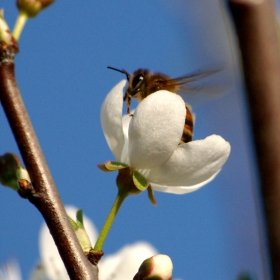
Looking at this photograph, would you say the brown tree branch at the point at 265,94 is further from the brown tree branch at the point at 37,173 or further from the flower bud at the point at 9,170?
the flower bud at the point at 9,170

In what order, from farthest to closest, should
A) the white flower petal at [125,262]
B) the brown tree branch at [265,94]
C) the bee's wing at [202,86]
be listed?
the white flower petal at [125,262] → the bee's wing at [202,86] → the brown tree branch at [265,94]

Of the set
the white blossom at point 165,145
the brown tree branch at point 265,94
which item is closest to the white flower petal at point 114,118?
the white blossom at point 165,145

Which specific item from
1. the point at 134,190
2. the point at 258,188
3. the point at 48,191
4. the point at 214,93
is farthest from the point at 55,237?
the point at 214,93

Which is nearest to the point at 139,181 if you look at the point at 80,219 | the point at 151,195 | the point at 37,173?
the point at 151,195

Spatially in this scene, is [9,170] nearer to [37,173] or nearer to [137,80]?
[37,173]

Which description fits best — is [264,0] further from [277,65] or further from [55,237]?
[55,237]

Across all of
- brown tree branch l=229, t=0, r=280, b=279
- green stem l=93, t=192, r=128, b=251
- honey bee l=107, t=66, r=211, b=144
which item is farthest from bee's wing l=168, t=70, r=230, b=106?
brown tree branch l=229, t=0, r=280, b=279
